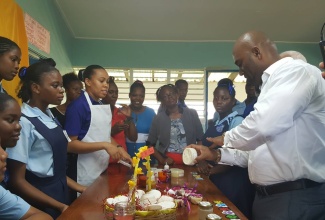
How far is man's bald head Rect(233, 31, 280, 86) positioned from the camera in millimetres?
1421

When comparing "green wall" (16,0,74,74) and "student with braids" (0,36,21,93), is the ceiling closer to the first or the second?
"green wall" (16,0,74,74)

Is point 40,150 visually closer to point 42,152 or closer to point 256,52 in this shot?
point 42,152

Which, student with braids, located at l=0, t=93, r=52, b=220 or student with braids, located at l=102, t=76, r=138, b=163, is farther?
student with braids, located at l=102, t=76, r=138, b=163

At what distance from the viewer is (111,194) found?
152 centimetres

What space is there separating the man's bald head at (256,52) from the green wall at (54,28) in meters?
2.19

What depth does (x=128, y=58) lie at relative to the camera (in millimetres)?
5184

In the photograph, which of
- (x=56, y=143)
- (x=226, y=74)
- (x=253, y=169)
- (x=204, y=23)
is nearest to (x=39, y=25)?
(x=56, y=143)

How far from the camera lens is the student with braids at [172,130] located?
100 inches

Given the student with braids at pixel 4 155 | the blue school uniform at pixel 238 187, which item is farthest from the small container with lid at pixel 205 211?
the blue school uniform at pixel 238 187

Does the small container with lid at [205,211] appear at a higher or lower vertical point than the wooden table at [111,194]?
higher

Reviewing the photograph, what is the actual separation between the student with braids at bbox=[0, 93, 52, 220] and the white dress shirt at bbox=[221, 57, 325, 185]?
3.22 ft

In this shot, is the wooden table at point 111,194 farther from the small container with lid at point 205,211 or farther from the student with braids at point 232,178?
the student with braids at point 232,178

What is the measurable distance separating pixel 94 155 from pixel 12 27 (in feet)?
4.20

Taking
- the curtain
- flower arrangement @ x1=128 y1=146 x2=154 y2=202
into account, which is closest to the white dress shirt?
flower arrangement @ x1=128 y1=146 x2=154 y2=202
